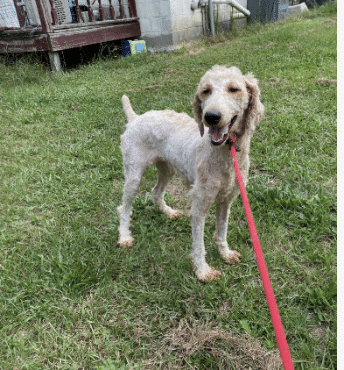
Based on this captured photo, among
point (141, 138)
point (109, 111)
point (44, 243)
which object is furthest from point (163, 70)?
point (44, 243)

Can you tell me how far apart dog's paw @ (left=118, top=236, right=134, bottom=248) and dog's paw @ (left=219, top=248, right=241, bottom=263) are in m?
0.96

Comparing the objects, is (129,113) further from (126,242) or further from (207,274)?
(207,274)

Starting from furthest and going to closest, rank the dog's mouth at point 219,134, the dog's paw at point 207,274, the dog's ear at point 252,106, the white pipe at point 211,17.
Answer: the white pipe at point 211,17 < the dog's paw at point 207,274 < the dog's ear at point 252,106 < the dog's mouth at point 219,134

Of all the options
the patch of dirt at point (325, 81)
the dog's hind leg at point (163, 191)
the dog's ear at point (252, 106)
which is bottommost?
the dog's hind leg at point (163, 191)

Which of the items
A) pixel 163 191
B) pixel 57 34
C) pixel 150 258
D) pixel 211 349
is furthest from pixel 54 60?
pixel 211 349

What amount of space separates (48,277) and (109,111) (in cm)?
424

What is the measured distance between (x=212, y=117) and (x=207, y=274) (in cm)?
148

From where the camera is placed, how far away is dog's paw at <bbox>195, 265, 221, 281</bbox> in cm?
253

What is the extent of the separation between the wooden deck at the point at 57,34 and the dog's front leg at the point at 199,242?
839 centimetres

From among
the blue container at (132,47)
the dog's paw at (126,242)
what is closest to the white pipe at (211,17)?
the blue container at (132,47)

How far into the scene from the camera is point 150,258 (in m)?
2.83

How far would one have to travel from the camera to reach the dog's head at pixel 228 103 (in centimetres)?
176

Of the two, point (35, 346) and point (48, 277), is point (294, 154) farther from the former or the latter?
point (35, 346)

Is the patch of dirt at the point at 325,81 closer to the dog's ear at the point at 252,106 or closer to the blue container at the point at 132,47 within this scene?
the dog's ear at the point at 252,106
